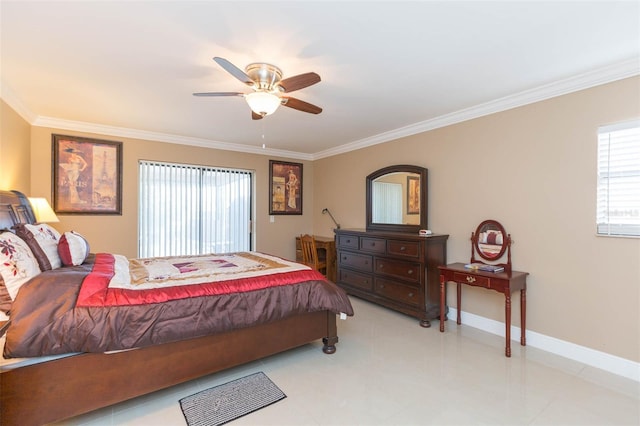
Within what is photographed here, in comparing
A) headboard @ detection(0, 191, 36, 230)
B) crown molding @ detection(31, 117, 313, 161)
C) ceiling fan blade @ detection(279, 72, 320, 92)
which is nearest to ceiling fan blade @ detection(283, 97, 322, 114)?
ceiling fan blade @ detection(279, 72, 320, 92)

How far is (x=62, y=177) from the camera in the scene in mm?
3818

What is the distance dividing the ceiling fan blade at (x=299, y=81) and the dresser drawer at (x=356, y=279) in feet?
8.74

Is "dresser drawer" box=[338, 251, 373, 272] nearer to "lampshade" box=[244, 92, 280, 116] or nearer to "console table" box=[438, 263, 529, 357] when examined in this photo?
"console table" box=[438, 263, 529, 357]

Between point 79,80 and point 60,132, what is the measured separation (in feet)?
5.46

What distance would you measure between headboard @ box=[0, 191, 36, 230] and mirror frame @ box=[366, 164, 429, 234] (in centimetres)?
385

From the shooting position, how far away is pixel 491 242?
3193 mm

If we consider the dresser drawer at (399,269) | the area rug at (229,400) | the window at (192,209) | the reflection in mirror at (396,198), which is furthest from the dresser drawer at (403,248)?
the window at (192,209)

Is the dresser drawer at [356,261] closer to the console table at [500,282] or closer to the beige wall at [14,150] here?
the console table at [500,282]

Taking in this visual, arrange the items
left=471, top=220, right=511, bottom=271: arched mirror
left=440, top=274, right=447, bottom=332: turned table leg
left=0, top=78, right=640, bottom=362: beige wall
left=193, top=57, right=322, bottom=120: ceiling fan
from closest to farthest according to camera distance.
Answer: left=193, top=57, right=322, bottom=120: ceiling fan < left=0, top=78, right=640, bottom=362: beige wall < left=471, top=220, right=511, bottom=271: arched mirror < left=440, top=274, right=447, bottom=332: turned table leg

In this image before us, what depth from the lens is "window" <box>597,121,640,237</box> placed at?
7.61 ft

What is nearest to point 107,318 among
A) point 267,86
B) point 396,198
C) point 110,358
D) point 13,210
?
point 110,358

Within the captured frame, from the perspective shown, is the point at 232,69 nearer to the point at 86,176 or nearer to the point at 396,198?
the point at 396,198

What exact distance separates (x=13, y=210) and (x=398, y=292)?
3.84 metres

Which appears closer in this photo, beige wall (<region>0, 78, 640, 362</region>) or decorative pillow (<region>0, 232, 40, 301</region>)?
decorative pillow (<region>0, 232, 40, 301</region>)
